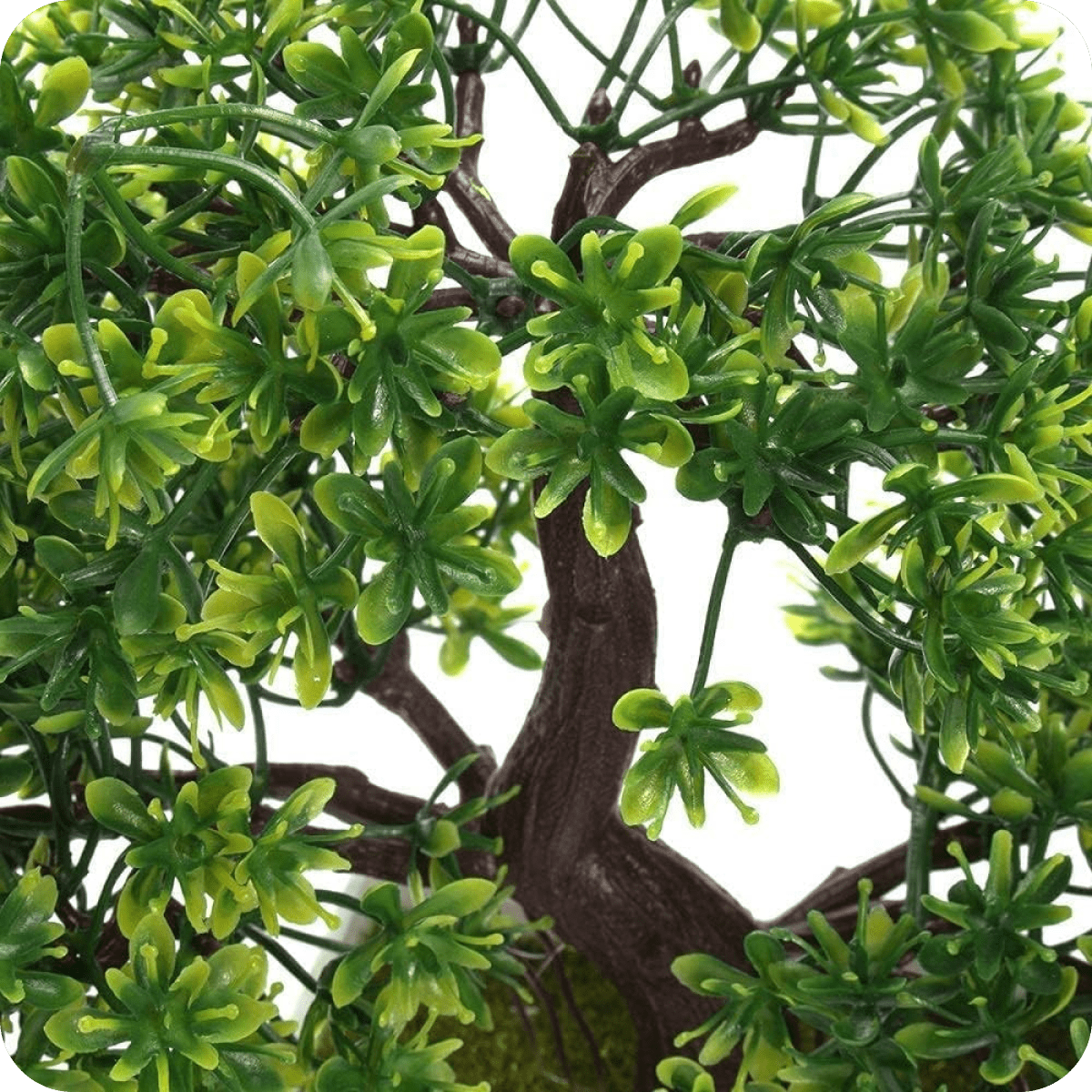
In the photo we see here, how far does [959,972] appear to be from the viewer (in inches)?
32.1

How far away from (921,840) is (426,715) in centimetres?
39

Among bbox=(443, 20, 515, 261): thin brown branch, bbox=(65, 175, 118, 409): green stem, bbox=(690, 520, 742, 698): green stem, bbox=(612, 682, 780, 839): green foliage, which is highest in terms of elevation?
bbox=(443, 20, 515, 261): thin brown branch

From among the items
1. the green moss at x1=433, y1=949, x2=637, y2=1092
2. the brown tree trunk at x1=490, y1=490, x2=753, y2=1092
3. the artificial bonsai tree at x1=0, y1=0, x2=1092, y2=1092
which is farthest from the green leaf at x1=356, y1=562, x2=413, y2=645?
the green moss at x1=433, y1=949, x2=637, y2=1092

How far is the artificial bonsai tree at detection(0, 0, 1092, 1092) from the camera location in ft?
1.94

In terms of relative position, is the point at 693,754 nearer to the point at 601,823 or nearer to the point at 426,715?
the point at 601,823

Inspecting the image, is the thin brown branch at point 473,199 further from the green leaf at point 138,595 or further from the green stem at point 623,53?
the green leaf at point 138,595

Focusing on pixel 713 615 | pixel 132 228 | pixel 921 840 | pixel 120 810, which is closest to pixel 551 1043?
pixel 921 840

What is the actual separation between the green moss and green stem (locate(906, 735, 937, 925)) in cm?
36

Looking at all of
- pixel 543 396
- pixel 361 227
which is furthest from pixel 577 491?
pixel 361 227

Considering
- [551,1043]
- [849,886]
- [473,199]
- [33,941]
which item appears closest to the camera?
[33,941]

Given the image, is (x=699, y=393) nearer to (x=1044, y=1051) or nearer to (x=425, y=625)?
(x=425, y=625)

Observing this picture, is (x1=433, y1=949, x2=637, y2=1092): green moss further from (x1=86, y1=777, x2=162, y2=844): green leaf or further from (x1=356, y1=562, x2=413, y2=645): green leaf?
(x1=356, y1=562, x2=413, y2=645): green leaf

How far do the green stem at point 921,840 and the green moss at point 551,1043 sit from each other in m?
0.36

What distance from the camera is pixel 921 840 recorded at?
96cm
